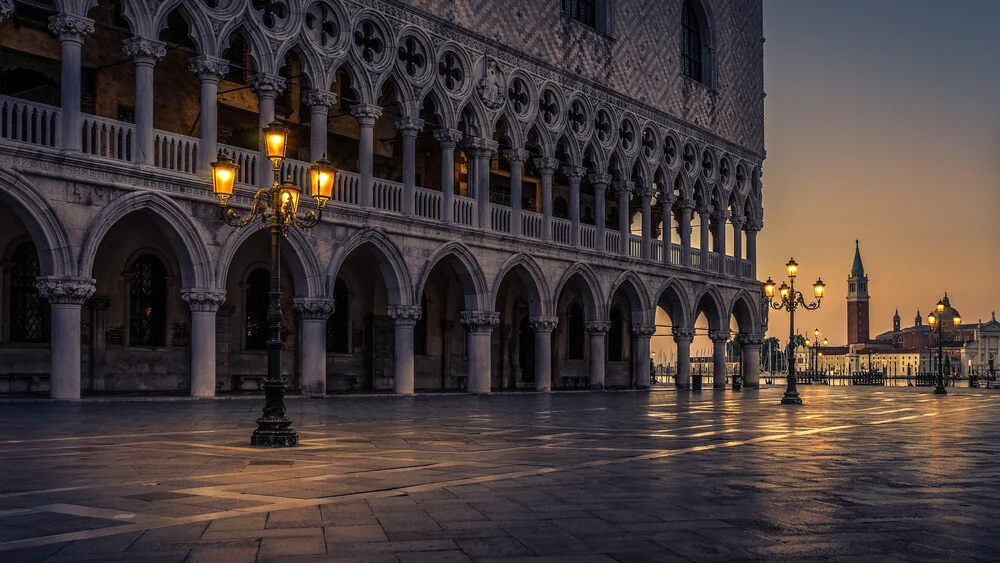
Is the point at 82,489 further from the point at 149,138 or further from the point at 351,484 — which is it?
the point at 149,138

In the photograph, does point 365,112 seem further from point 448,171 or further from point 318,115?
point 448,171

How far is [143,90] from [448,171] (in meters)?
8.46

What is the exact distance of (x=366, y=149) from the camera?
24.0m

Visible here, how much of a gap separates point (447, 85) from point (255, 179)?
6.30 meters

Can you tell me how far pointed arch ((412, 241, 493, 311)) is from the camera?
26.0 m

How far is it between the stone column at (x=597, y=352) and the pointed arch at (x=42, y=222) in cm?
1664

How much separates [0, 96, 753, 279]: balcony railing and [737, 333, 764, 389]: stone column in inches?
327

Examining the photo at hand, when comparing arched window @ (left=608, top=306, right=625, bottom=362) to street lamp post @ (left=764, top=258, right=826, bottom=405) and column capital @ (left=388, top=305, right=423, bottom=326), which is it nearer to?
street lamp post @ (left=764, top=258, right=826, bottom=405)

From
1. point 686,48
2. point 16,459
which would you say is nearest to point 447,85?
point 686,48

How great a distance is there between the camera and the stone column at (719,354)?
3784 centimetres

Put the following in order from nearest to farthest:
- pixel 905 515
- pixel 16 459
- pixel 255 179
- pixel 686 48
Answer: pixel 905 515 → pixel 16 459 → pixel 255 179 → pixel 686 48

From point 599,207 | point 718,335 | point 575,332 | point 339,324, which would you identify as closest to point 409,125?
point 339,324

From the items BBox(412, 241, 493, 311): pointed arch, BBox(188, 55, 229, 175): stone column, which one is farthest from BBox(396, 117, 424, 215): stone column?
BBox(188, 55, 229, 175): stone column

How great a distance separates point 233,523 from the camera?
21.6ft
